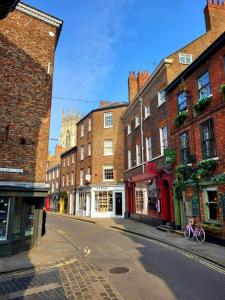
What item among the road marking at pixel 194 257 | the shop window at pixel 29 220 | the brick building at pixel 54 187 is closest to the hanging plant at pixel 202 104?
the road marking at pixel 194 257

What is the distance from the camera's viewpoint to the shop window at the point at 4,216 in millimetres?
10633

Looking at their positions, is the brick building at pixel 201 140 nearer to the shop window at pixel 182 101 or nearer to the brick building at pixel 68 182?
the shop window at pixel 182 101

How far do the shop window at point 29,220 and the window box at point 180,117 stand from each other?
10.1 meters

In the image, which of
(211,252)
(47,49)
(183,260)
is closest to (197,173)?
(211,252)

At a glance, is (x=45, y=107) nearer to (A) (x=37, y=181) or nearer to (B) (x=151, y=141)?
(A) (x=37, y=181)

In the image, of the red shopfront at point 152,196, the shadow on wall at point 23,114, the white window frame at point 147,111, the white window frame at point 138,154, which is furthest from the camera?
the white window frame at point 138,154

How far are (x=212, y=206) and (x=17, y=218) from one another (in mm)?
9546

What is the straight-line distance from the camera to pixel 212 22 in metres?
20.3

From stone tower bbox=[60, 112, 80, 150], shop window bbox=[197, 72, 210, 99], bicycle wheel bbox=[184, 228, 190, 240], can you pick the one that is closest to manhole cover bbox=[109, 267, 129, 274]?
bicycle wheel bbox=[184, 228, 190, 240]

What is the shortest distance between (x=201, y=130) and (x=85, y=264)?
9453 millimetres

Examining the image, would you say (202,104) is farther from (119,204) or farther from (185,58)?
(119,204)

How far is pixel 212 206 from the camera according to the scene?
1343 centimetres

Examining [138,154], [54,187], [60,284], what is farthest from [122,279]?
[54,187]

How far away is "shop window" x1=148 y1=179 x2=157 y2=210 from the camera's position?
66.4 ft
